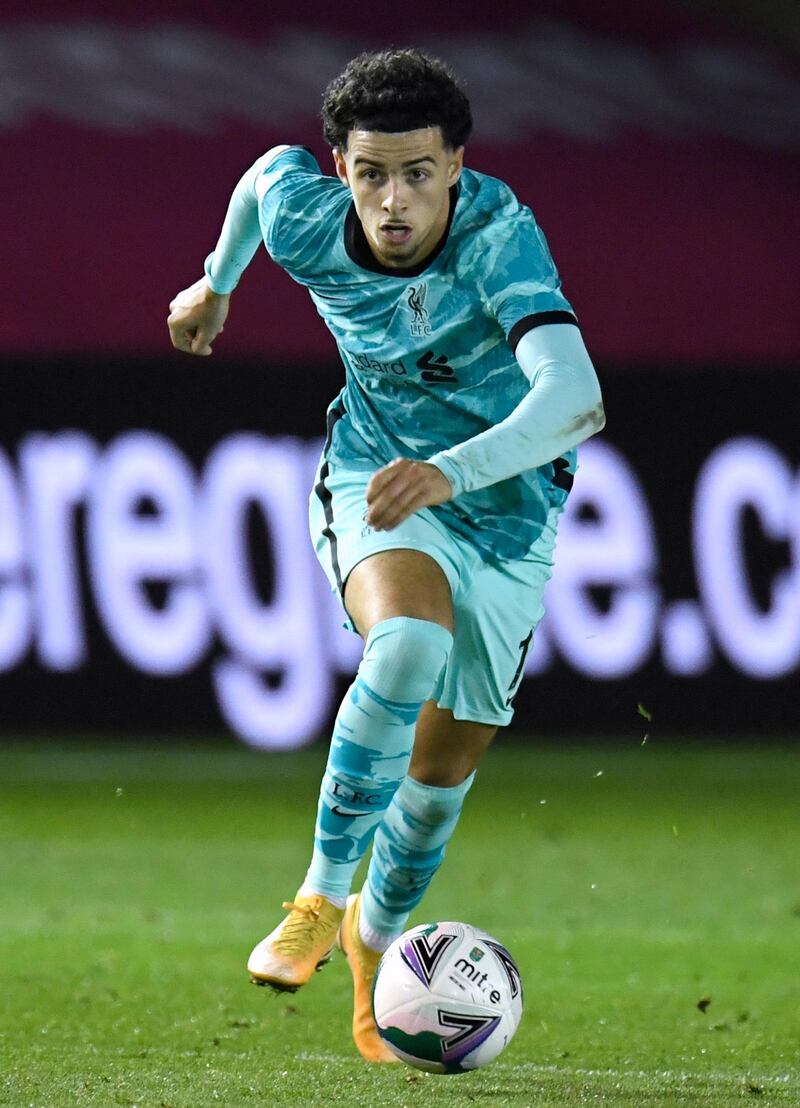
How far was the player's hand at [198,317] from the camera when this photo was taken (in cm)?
484

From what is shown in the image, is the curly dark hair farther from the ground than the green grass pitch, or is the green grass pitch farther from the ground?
the curly dark hair

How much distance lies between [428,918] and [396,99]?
10.4ft

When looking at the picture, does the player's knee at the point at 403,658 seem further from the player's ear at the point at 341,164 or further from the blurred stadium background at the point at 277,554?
the blurred stadium background at the point at 277,554

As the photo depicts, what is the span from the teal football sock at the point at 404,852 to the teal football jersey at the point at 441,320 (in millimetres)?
588

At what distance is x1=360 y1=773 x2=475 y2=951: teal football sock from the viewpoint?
4.57 m

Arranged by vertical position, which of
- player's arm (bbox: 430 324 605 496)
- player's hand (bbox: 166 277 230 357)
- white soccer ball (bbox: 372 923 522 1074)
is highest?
player's hand (bbox: 166 277 230 357)

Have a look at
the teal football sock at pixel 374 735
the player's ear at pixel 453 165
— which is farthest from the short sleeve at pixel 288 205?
the teal football sock at pixel 374 735

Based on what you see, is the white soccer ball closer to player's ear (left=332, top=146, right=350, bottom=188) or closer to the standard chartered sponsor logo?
player's ear (left=332, top=146, right=350, bottom=188)

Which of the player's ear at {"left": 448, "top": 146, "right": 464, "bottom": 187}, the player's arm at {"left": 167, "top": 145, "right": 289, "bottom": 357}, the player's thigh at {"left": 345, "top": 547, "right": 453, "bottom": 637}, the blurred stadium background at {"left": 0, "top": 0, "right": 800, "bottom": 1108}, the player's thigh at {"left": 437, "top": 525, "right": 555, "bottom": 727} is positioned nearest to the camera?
the player's thigh at {"left": 345, "top": 547, "right": 453, "bottom": 637}

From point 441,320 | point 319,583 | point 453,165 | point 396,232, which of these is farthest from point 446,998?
point 319,583

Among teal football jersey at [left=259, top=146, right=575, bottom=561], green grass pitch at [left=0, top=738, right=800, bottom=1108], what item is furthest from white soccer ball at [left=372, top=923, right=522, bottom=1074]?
teal football jersey at [left=259, top=146, right=575, bottom=561]

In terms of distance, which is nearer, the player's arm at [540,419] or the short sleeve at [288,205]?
the player's arm at [540,419]

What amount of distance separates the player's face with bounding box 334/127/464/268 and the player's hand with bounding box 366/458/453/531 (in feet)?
2.13

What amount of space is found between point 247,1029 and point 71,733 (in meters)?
4.68
